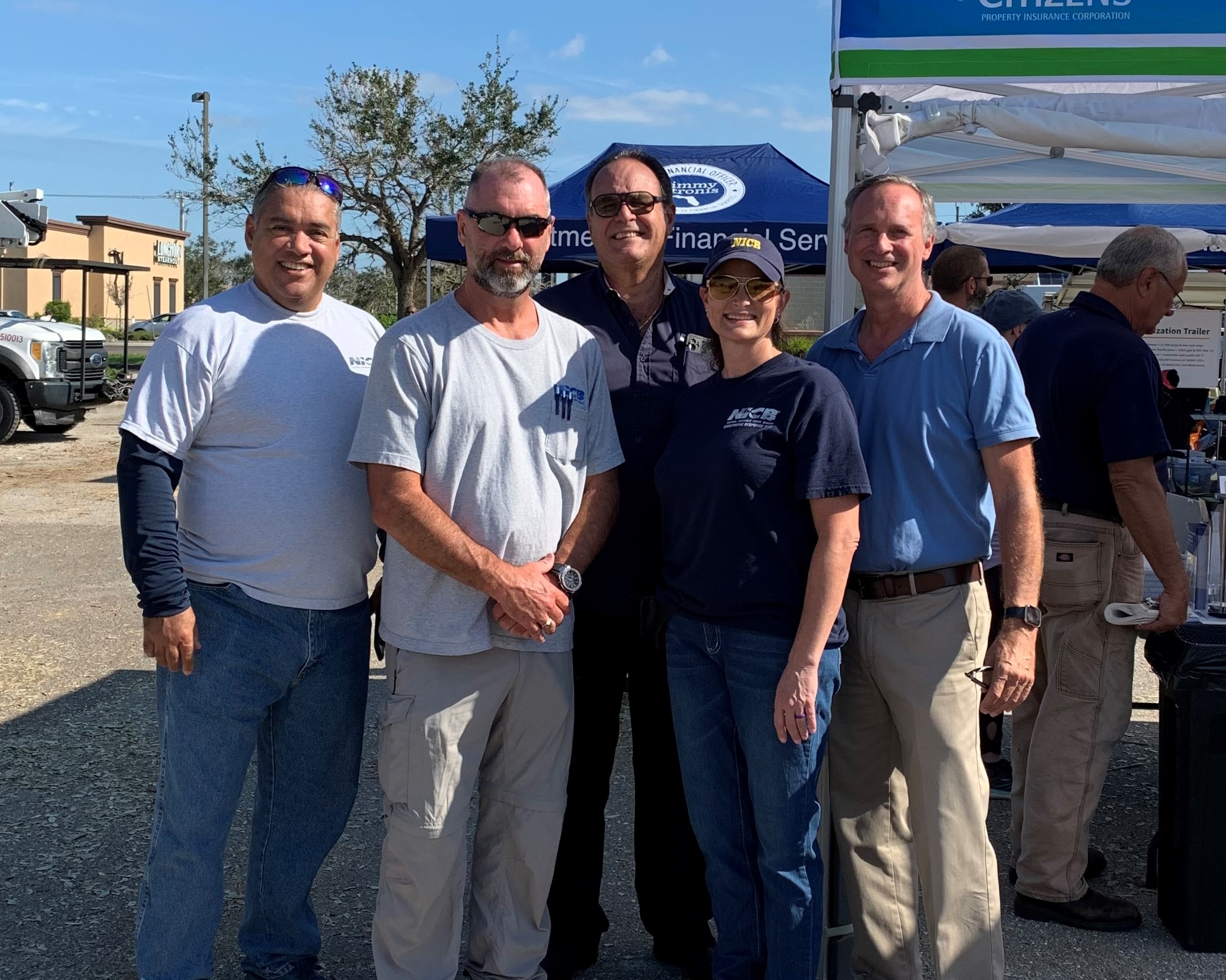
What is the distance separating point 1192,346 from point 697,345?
9.43 m

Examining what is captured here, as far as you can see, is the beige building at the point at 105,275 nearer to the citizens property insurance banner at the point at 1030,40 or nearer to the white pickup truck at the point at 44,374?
the white pickup truck at the point at 44,374

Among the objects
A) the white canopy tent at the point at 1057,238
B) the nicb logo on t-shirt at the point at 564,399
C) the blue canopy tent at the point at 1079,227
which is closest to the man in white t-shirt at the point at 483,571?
the nicb logo on t-shirt at the point at 564,399

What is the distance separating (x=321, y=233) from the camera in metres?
2.85

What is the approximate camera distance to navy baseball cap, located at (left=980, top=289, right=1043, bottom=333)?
15.8ft

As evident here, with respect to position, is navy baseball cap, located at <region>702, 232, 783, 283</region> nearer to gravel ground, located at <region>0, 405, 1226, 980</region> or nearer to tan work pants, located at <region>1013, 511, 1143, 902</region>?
tan work pants, located at <region>1013, 511, 1143, 902</region>

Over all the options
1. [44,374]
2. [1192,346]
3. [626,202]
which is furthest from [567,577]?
[44,374]

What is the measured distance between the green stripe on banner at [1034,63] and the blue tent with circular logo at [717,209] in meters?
3.66

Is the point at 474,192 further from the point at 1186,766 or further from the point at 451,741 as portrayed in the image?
the point at 1186,766

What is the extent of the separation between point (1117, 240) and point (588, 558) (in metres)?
2.06

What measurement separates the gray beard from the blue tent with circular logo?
428 centimetres

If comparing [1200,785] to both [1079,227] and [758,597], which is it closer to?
[758,597]

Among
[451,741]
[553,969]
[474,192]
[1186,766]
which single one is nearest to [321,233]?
[474,192]

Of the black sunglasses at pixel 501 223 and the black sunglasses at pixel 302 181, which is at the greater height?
the black sunglasses at pixel 302 181

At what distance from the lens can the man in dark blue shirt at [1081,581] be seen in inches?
136
